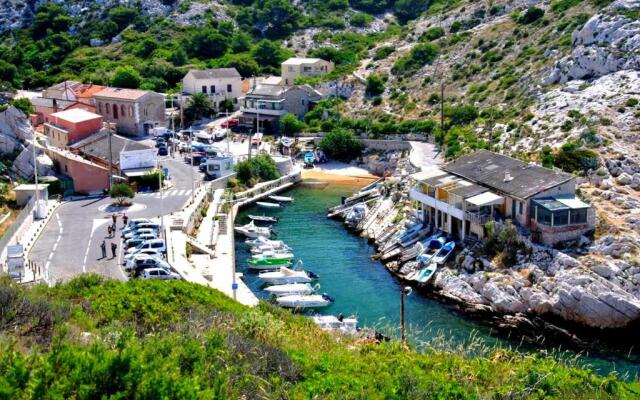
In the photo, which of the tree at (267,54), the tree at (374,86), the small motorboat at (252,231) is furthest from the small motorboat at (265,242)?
the tree at (267,54)

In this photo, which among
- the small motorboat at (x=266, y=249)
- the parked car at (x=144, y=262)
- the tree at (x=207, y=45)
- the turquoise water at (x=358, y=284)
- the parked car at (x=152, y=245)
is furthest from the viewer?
the tree at (x=207, y=45)

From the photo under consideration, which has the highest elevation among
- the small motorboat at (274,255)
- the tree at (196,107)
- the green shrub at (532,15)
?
the green shrub at (532,15)

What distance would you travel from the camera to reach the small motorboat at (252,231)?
2003 inches

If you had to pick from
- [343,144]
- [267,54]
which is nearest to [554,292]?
[343,144]

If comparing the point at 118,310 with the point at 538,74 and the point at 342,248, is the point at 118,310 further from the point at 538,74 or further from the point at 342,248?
the point at 538,74

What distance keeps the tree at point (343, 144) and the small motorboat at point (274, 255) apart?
25509mm

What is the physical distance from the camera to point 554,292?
38312 millimetres

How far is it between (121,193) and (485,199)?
21.1 meters

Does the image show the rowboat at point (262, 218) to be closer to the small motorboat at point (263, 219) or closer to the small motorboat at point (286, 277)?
the small motorboat at point (263, 219)

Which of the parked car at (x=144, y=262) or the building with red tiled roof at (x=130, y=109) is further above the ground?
the building with red tiled roof at (x=130, y=109)

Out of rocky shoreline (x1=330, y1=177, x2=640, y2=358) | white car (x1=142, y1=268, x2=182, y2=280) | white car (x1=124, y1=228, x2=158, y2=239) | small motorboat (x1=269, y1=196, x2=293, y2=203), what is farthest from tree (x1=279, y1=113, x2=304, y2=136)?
white car (x1=142, y1=268, x2=182, y2=280)

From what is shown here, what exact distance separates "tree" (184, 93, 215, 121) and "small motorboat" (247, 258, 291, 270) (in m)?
36.6

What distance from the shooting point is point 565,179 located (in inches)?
1700

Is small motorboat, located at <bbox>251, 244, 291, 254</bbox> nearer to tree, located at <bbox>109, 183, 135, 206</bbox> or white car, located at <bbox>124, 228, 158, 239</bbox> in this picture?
white car, located at <bbox>124, 228, 158, 239</bbox>
